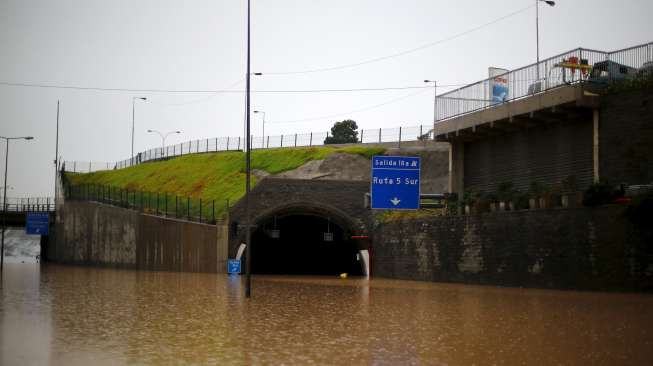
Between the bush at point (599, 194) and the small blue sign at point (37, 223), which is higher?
the bush at point (599, 194)

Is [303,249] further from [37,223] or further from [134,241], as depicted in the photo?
[37,223]

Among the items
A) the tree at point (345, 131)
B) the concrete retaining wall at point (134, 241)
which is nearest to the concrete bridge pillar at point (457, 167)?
the concrete retaining wall at point (134, 241)

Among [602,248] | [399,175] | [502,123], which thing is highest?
[502,123]

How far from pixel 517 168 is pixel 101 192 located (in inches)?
1478

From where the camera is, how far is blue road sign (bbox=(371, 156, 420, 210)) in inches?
1451

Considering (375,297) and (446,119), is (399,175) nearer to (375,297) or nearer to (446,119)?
(446,119)

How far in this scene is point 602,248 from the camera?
86.2 feet

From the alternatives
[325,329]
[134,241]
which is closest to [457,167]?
[134,241]

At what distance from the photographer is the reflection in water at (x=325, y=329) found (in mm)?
12320

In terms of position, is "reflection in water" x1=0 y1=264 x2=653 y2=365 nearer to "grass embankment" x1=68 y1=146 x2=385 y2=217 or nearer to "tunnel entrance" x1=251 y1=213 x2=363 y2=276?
"tunnel entrance" x1=251 y1=213 x2=363 y2=276

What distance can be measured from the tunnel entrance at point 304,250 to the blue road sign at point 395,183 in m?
17.2

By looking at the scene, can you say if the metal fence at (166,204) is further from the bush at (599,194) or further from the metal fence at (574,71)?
the bush at (599,194)

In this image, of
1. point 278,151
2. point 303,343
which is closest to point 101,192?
point 278,151

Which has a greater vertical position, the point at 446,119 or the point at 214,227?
the point at 446,119
